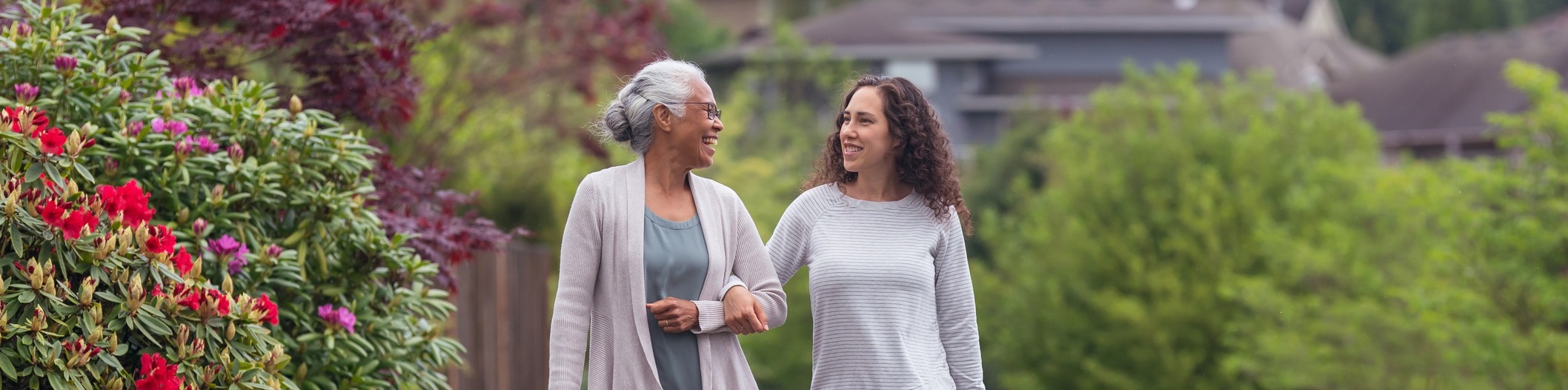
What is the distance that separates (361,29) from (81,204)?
6.08 ft

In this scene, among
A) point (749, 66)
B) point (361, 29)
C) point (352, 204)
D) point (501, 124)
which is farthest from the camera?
point (749, 66)

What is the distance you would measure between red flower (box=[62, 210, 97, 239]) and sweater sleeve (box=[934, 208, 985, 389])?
199cm

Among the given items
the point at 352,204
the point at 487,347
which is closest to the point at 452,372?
the point at 487,347

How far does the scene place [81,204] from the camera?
3836mm

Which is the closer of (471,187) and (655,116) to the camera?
(655,116)

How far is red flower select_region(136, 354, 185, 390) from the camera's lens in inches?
147

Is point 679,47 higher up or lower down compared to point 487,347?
higher up

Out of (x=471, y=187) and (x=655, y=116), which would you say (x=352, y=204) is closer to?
(x=655, y=116)

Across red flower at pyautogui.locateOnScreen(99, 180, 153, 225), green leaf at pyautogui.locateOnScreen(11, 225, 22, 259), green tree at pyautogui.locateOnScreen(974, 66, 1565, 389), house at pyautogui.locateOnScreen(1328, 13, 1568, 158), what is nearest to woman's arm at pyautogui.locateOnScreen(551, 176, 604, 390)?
red flower at pyautogui.locateOnScreen(99, 180, 153, 225)

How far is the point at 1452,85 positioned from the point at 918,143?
4054 cm

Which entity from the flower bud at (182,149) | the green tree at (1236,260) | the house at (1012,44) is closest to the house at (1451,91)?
the house at (1012,44)

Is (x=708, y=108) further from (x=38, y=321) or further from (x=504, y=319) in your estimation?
(x=504, y=319)

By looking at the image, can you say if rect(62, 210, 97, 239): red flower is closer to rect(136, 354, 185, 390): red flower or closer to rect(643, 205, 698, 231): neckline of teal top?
rect(136, 354, 185, 390): red flower

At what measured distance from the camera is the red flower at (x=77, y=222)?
3.75 m
